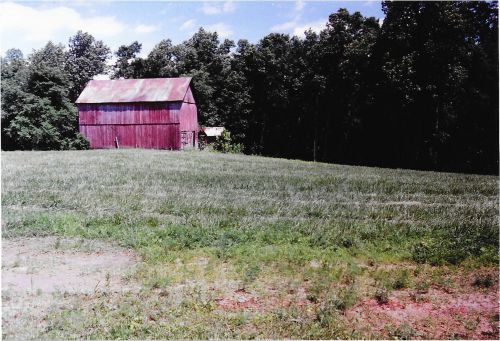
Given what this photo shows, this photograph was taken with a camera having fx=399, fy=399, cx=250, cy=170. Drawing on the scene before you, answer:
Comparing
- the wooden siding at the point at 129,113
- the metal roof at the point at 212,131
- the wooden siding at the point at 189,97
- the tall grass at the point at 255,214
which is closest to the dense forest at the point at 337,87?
the metal roof at the point at 212,131

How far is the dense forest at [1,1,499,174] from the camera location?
38.5 metres

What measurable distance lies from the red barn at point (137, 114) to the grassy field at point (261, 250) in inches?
1133

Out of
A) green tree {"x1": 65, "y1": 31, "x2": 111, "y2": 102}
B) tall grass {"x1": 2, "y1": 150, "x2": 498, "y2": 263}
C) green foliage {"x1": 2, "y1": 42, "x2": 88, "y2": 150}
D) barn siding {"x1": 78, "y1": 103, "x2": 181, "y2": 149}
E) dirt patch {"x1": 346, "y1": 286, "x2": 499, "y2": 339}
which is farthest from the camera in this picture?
green tree {"x1": 65, "y1": 31, "x2": 111, "y2": 102}

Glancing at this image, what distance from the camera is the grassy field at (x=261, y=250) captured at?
5578 mm

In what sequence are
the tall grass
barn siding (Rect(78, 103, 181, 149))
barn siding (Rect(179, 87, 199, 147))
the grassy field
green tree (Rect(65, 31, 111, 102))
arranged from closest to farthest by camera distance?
the grassy field
the tall grass
barn siding (Rect(78, 103, 181, 149))
barn siding (Rect(179, 87, 199, 147))
green tree (Rect(65, 31, 111, 102))

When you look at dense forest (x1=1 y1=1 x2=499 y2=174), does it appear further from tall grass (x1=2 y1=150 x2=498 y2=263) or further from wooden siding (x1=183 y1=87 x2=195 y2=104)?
tall grass (x1=2 y1=150 x2=498 y2=263)

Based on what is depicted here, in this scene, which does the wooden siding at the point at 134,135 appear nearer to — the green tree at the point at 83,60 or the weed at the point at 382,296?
the green tree at the point at 83,60

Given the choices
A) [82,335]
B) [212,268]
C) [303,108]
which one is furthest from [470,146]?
[82,335]

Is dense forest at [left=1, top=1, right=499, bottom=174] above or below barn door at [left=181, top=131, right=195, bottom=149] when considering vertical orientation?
above

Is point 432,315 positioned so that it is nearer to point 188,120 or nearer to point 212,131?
point 188,120

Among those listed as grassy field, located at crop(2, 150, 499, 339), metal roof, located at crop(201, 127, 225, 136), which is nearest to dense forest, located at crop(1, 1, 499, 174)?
metal roof, located at crop(201, 127, 225, 136)

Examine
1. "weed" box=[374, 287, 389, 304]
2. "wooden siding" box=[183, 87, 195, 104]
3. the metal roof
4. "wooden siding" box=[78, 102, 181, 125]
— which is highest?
"wooden siding" box=[183, 87, 195, 104]

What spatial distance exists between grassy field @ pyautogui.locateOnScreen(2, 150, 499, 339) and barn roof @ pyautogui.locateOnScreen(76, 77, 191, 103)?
97.0ft

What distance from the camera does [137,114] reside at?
1773 inches
